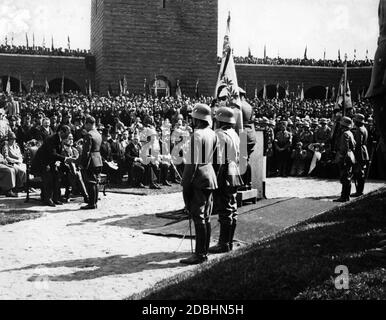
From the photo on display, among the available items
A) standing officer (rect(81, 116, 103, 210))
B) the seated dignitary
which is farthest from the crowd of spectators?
standing officer (rect(81, 116, 103, 210))

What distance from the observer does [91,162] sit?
10938mm

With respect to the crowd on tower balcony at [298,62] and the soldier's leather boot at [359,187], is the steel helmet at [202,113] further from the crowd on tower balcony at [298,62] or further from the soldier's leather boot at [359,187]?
the crowd on tower balcony at [298,62]

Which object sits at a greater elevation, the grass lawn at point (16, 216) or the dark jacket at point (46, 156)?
the dark jacket at point (46, 156)

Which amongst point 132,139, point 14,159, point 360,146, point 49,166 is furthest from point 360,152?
point 14,159

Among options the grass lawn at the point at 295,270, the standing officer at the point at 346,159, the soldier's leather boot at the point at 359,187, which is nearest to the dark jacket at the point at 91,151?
the grass lawn at the point at 295,270

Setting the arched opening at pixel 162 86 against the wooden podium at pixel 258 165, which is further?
the arched opening at pixel 162 86

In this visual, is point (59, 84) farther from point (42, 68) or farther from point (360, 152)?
point (360, 152)

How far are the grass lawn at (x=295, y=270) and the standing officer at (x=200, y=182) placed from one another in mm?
395

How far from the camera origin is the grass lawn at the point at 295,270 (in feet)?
15.4

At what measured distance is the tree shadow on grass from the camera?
5992 mm

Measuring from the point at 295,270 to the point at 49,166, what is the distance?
313 inches

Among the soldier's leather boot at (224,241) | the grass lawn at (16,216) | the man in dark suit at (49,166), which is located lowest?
the grass lawn at (16,216)
